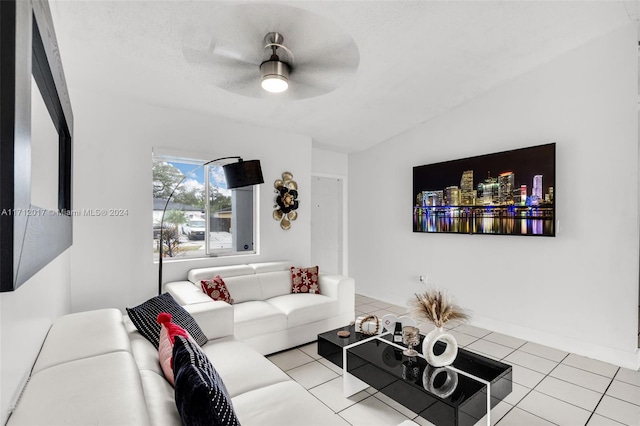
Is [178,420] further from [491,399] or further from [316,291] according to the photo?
[316,291]

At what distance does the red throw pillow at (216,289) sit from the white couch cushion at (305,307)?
1.60 feet

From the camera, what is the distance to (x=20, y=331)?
3.54 feet

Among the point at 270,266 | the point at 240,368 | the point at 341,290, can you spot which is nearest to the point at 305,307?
the point at 341,290

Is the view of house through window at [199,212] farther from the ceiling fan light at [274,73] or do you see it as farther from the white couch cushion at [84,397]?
the white couch cushion at [84,397]

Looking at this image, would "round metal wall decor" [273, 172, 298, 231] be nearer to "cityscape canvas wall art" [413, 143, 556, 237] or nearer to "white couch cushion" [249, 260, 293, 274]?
"white couch cushion" [249, 260, 293, 274]

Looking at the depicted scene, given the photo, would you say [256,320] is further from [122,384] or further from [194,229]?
[122,384]

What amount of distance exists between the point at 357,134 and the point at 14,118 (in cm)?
438

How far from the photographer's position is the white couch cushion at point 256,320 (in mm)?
2848

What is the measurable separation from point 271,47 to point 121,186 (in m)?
2.28

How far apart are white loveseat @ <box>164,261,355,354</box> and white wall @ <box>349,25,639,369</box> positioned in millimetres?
1558

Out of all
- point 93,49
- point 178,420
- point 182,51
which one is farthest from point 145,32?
point 178,420

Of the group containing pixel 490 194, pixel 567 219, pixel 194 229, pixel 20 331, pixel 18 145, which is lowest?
pixel 20 331

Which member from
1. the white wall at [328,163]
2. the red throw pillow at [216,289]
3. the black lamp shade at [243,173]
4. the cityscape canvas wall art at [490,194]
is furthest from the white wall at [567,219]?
the red throw pillow at [216,289]

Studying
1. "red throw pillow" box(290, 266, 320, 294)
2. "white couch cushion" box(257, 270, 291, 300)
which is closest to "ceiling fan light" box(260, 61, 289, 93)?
→ "white couch cushion" box(257, 270, 291, 300)
